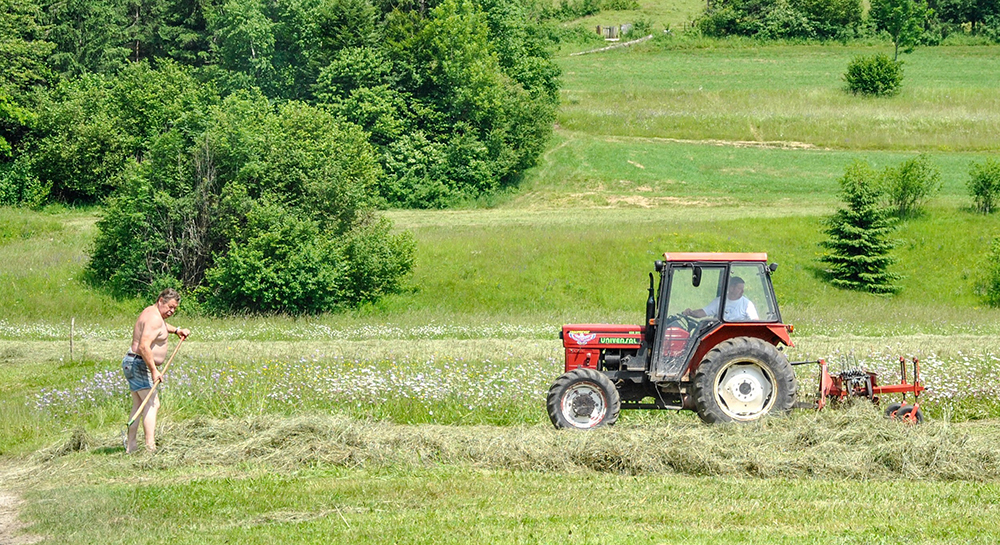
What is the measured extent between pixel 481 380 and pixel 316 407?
254 cm

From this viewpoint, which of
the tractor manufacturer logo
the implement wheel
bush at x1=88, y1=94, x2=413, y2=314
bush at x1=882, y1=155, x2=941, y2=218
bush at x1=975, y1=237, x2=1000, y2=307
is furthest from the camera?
bush at x1=882, y1=155, x2=941, y2=218

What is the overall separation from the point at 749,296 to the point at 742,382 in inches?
43.5

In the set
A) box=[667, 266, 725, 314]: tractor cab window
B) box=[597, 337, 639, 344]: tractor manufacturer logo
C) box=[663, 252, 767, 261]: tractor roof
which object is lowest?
box=[597, 337, 639, 344]: tractor manufacturer logo

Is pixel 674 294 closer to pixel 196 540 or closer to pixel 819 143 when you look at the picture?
pixel 196 540

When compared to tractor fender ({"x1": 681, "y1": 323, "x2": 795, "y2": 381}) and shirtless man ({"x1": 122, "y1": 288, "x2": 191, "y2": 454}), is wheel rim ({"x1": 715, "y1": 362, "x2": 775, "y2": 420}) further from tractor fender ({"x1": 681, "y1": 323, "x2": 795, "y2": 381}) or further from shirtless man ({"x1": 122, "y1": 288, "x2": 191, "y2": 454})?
shirtless man ({"x1": 122, "y1": 288, "x2": 191, "y2": 454})

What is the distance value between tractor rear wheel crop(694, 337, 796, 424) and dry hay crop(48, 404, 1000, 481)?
0.97ft

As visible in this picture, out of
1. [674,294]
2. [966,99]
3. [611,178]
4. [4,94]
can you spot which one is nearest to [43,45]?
[4,94]

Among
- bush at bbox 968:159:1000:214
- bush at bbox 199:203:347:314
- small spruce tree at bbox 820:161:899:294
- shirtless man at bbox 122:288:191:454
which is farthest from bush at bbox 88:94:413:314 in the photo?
bush at bbox 968:159:1000:214

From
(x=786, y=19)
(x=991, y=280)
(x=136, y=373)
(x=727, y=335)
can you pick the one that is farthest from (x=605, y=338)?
(x=786, y=19)

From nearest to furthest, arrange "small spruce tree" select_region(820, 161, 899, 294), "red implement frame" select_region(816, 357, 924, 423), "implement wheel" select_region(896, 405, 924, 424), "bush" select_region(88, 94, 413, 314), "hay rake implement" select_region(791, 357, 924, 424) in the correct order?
"implement wheel" select_region(896, 405, 924, 424) < "hay rake implement" select_region(791, 357, 924, 424) < "red implement frame" select_region(816, 357, 924, 423) < "bush" select_region(88, 94, 413, 314) < "small spruce tree" select_region(820, 161, 899, 294)

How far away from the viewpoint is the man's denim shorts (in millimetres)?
11438

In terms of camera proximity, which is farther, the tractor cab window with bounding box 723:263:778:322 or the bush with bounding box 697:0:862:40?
the bush with bounding box 697:0:862:40

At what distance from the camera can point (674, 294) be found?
1214cm

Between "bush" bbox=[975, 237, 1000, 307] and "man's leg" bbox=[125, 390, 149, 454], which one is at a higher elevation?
"man's leg" bbox=[125, 390, 149, 454]
